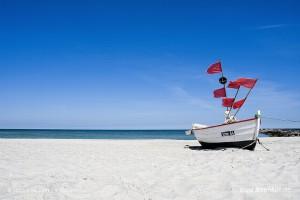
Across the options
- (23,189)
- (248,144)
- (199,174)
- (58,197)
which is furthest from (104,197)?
(248,144)

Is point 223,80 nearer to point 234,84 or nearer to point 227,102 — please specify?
point 234,84

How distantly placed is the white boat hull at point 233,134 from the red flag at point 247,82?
1.92 metres

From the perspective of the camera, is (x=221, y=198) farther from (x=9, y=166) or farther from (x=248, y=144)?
(x=248, y=144)

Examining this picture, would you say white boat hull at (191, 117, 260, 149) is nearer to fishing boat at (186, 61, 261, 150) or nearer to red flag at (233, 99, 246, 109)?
fishing boat at (186, 61, 261, 150)

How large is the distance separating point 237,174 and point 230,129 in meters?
7.12

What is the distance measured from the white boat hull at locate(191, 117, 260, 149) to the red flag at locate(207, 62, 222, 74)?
3259 millimetres

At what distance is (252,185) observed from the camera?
498 centimetres

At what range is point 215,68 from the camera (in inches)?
591

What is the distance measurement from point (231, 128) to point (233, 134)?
0.30 meters

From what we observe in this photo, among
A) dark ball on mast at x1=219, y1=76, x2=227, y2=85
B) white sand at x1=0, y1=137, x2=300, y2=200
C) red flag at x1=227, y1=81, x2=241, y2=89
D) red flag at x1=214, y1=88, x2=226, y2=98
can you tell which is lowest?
white sand at x1=0, y1=137, x2=300, y2=200

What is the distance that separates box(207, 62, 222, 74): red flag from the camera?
49.0 ft

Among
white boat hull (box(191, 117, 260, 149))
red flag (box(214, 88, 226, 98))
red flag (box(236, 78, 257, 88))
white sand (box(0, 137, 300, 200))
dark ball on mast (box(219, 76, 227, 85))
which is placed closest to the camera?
white sand (box(0, 137, 300, 200))

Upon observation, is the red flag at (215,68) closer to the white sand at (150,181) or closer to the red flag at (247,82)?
the red flag at (247,82)

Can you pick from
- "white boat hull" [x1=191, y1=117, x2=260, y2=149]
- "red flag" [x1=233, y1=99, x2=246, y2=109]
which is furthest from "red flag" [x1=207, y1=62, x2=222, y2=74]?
"white boat hull" [x1=191, y1=117, x2=260, y2=149]
